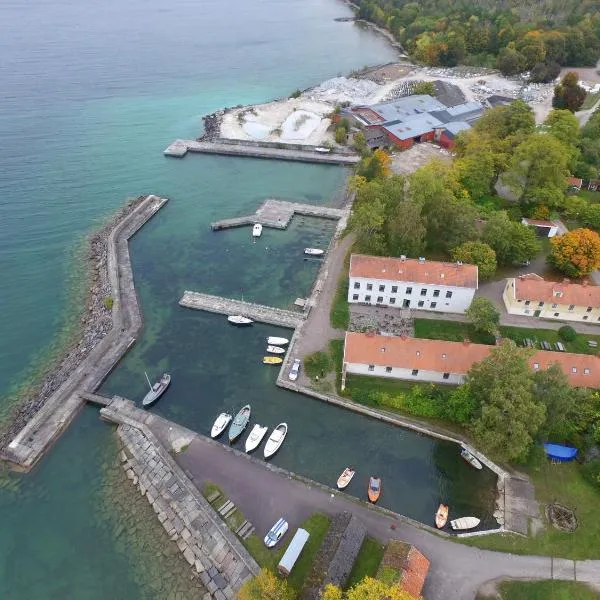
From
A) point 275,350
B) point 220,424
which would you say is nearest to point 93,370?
point 220,424

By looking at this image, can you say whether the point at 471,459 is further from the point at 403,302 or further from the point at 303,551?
the point at 403,302

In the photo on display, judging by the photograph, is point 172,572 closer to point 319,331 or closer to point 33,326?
point 319,331

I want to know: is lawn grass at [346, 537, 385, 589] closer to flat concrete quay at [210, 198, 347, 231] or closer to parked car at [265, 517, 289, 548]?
parked car at [265, 517, 289, 548]

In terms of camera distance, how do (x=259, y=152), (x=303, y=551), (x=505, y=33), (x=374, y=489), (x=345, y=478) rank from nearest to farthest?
(x=303, y=551), (x=374, y=489), (x=345, y=478), (x=259, y=152), (x=505, y=33)

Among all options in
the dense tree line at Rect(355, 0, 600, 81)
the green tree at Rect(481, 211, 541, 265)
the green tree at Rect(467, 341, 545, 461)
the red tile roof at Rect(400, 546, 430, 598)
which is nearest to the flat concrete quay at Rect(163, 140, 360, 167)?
the green tree at Rect(481, 211, 541, 265)

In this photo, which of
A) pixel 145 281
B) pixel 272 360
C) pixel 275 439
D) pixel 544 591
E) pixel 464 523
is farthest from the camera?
pixel 145 281

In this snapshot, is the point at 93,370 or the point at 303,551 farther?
the point at 93,370
